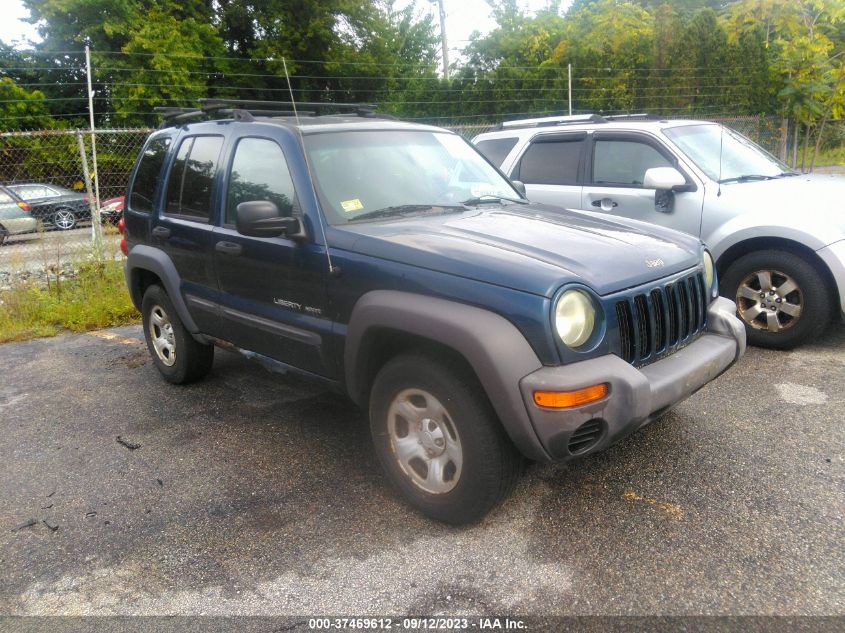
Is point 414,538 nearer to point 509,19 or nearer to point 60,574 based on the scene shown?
point 60,574

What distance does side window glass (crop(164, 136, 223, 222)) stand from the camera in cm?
434

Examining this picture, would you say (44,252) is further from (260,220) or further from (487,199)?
(487,199)

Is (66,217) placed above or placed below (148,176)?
below

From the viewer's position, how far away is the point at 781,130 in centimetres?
1402

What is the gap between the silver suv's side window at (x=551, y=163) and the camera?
21.3 feet

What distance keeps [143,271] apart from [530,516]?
140 inches

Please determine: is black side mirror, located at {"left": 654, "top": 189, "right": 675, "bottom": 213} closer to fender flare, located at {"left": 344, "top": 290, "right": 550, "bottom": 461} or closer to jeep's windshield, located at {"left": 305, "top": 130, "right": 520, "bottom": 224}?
jeep's windshield, located at {"left": 305, "top": 130, "right": 520, "bottom": 224}

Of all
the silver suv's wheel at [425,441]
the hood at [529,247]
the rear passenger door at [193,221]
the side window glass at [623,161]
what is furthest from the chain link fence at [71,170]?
the silver suv's wheel at [425,441]

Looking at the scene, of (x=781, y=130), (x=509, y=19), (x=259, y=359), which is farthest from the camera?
(x=509, y=19)

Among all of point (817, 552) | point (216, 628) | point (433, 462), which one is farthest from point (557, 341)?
point (216, 628)

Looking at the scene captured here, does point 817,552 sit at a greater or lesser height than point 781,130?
lesser

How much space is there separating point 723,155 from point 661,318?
11.5 feet

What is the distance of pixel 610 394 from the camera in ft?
8.95

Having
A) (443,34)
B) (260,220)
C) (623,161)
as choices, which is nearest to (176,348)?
(260,220)
